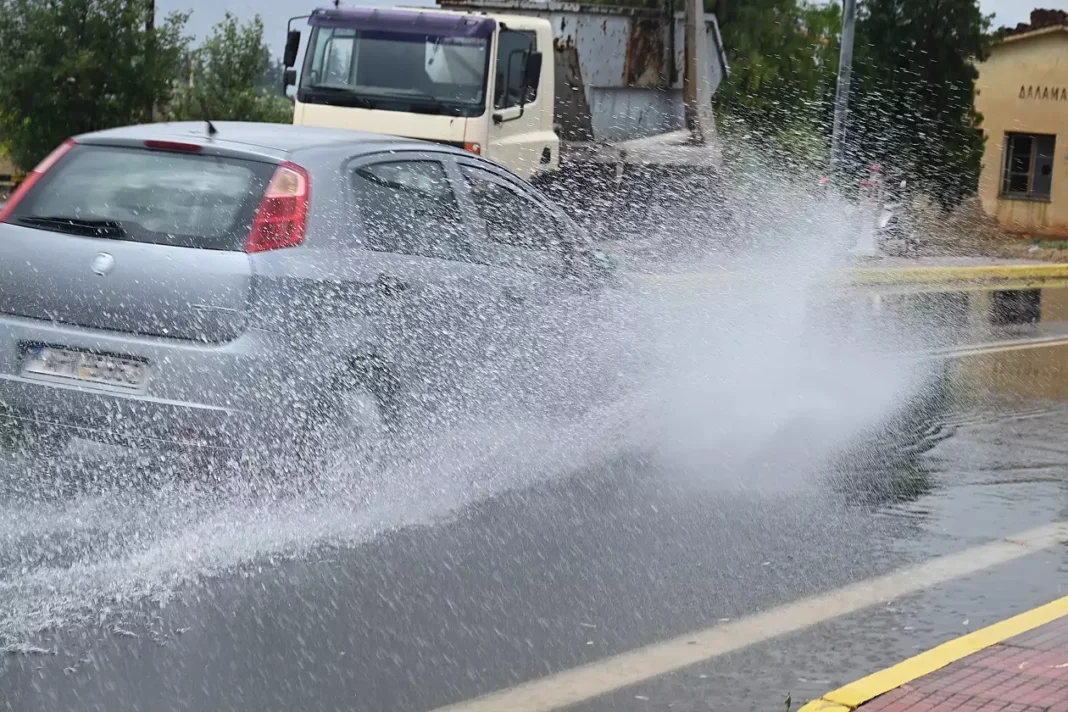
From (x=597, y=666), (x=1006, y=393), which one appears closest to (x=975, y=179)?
(x=1006, y=393)

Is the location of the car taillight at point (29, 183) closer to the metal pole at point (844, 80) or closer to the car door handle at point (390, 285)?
the car door handle at point (390, 285)

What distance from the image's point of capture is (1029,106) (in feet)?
118

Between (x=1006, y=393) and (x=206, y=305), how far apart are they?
6.25 metres

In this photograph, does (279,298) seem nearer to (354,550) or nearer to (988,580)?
(354,550)

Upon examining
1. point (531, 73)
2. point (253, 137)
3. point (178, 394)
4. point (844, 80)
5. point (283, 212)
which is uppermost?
point (844, 80)

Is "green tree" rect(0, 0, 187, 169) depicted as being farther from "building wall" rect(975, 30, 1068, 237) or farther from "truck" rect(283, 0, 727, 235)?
"building wall" rect(975, 30, 1068, 237)

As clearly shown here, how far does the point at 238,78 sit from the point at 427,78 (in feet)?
68.6

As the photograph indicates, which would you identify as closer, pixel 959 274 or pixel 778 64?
pixel 959 274

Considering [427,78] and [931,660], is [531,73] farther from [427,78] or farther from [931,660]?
[931,660]

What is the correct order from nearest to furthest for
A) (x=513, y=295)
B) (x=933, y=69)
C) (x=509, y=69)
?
(x=513, y=295), (x=509, y=69), (x=933, y=69)

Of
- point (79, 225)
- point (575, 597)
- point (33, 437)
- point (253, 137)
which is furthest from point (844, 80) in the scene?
point (575, 597)

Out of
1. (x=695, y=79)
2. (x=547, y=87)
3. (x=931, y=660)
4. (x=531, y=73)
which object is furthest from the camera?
(x=695, y=79)

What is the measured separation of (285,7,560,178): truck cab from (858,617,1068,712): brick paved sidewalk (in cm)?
1030

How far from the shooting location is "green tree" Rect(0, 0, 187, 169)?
21.7 meters
